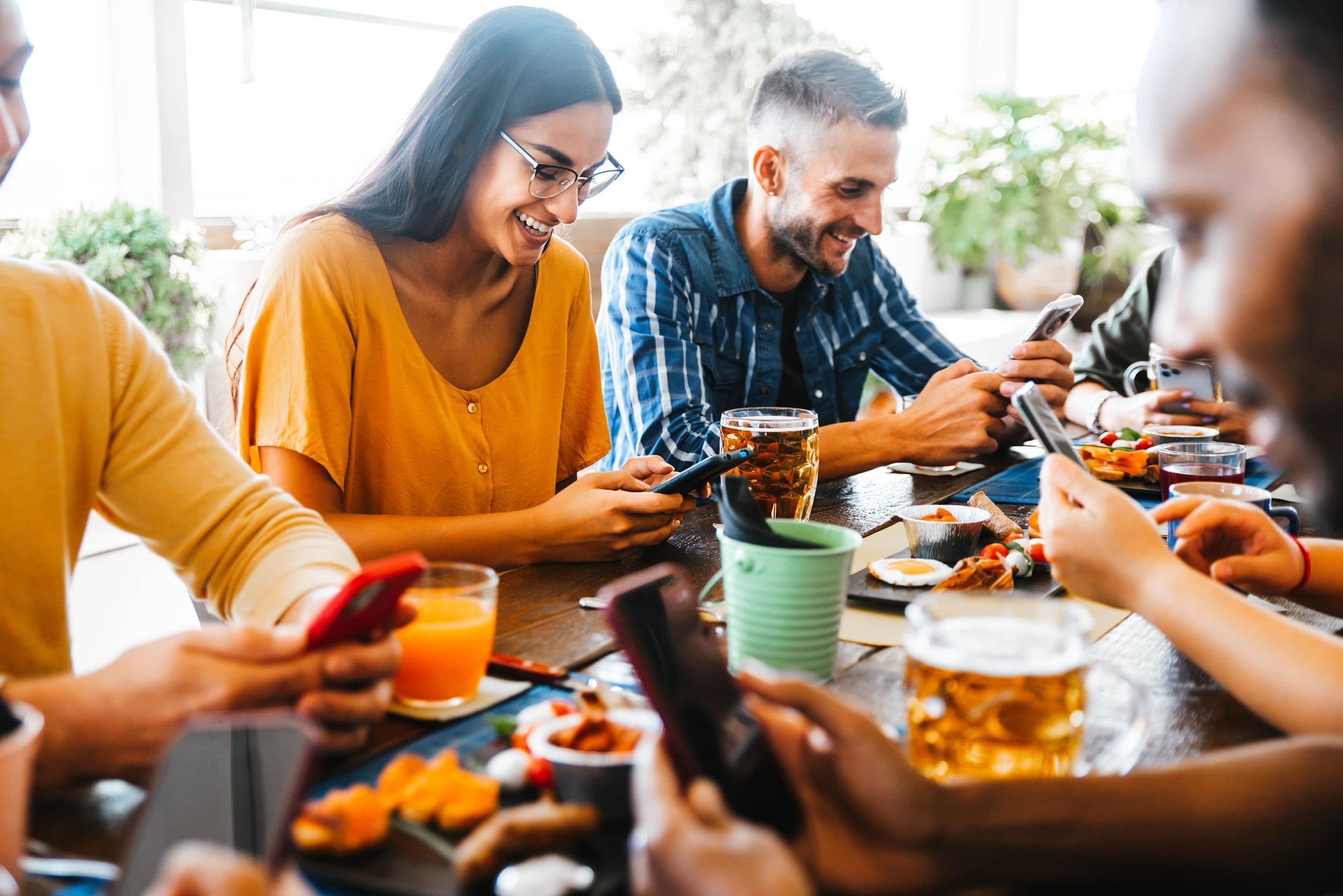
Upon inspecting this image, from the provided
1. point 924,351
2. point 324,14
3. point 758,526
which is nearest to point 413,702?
point 758,526

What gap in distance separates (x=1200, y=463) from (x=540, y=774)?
1361mm

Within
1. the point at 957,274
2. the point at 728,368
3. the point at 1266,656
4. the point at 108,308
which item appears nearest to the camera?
the point at 1266,656

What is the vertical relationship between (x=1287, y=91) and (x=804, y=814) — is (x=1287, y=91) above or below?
above

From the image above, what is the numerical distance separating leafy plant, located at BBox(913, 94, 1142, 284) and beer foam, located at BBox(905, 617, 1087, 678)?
5.73 m

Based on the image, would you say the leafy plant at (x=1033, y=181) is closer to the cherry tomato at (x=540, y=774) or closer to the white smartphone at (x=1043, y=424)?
the white smartphone at (x=1043, y=424)

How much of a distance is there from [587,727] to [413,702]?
232mm

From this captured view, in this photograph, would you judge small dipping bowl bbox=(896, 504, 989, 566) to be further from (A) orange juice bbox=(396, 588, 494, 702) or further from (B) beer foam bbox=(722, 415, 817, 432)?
(A) orange juice bbox=(396, 588, 494, 702)

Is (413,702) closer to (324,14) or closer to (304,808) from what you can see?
(304,808)

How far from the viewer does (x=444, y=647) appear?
964mm

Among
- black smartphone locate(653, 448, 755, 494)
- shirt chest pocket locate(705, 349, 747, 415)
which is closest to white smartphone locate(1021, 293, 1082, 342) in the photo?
shirt chest pocket locate(705, 349, 747, 415)

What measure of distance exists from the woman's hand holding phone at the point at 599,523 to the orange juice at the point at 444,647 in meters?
0.47

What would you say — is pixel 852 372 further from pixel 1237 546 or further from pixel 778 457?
pixel 1237 546

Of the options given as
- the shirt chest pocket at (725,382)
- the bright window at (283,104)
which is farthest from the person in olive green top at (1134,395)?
the bright window at (283,104)

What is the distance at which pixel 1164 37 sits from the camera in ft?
2.37
